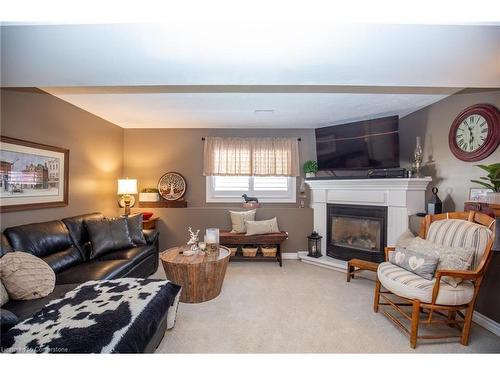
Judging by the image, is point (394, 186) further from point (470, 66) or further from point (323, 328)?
point (323, 328)

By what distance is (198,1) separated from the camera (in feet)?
3.12

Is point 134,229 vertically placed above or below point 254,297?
above

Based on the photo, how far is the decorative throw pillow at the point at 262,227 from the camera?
12.3 feet

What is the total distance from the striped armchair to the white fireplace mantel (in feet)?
2.40

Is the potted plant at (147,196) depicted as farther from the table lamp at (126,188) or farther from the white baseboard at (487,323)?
the white baseboard at (487,323)

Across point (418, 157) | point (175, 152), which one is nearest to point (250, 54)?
point (418, 157)

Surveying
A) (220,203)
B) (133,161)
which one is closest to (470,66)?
(220,203)

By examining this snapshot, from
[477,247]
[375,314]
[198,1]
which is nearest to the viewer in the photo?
[198,1]

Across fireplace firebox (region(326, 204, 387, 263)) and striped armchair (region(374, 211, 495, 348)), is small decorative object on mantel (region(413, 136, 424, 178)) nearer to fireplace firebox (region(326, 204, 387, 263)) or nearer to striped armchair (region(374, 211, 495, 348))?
fireplace firebox (region(326, 204, 387, 263))

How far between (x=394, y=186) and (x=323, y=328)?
216 cm

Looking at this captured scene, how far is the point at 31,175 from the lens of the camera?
2453mm

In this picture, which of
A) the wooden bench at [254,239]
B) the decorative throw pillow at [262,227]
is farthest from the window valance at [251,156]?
the wooden bench at [254,239]

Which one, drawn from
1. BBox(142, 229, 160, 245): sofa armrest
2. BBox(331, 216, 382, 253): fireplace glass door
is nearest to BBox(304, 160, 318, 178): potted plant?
BBox(331, 216, 382, 253): fireplace glass door

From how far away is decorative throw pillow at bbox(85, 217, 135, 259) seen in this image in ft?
8.56
